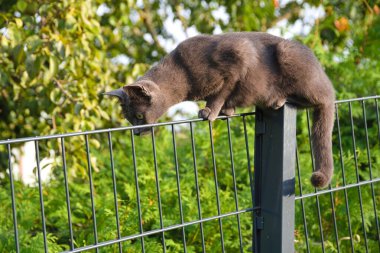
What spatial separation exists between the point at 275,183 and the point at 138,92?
67 cm

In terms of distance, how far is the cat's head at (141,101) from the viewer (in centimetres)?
279

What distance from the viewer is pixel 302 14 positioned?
7.18 m

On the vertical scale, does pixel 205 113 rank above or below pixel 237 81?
below

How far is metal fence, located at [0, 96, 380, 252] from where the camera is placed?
2.60 meters

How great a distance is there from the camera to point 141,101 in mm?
2838

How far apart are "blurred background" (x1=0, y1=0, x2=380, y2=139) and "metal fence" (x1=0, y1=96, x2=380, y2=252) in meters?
0.27

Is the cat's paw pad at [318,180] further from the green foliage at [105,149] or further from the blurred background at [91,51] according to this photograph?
the blurred background at [91,51]

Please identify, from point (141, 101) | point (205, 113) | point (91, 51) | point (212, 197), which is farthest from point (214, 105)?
point (91, 51)

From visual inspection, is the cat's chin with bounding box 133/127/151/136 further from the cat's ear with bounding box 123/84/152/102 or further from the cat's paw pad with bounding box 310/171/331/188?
the cat's paw pad with bounding box 310/171/331/188

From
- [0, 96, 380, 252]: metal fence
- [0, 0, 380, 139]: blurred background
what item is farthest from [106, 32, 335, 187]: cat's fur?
[0, 0, 380, 139]: blurred background

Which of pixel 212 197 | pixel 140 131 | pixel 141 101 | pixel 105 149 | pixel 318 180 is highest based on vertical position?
pixel 141 101

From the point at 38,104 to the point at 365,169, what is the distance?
216cm

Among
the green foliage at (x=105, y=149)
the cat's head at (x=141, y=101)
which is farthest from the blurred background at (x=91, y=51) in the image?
the cat's head at (x=141, y=101)

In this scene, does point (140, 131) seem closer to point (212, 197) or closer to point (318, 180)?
point (318, 180)
